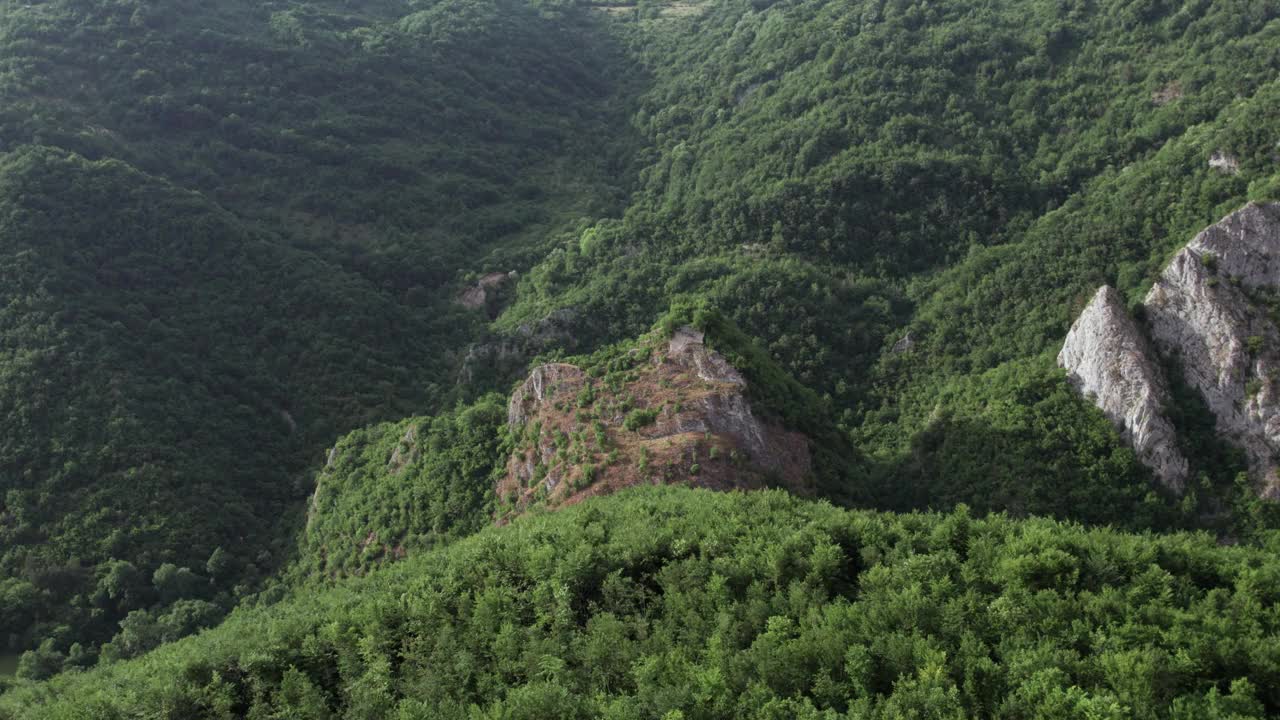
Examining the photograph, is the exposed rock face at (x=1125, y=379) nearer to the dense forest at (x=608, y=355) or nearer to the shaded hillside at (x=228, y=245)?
the dense forest at (x=608, y=355)

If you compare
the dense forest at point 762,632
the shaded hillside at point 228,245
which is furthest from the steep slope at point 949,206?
the dense forest at point 762,632

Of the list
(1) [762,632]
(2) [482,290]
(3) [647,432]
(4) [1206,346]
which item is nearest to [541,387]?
(3) [647,432]

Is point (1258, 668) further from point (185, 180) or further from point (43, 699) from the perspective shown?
point (185, 180)

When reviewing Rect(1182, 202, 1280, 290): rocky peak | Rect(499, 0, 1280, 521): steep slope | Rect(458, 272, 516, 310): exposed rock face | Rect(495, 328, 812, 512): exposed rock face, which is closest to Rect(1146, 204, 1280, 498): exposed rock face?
Rect(1182, 202, 1280, 290): rocky peak

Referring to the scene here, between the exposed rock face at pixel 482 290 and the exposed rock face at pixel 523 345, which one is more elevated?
the exposed rock face at pixel 482 290

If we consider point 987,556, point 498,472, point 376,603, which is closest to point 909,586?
point 987,556

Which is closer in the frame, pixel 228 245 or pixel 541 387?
pixel 541 387

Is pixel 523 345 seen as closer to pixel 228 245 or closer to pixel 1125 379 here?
pixel 228 245
